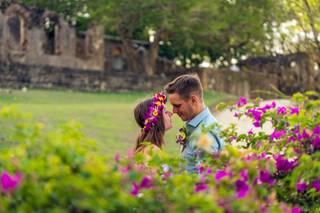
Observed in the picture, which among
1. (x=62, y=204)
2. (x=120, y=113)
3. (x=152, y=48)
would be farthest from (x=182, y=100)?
(x=152, y=48)

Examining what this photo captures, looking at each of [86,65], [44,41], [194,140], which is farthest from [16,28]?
[194,140]

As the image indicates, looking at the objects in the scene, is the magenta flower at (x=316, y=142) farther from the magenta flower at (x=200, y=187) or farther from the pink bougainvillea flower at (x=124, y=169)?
the pink bougainvillea flower at (x=124, y=169)

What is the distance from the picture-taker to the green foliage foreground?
2553mm

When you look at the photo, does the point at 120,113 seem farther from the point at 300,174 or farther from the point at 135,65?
the point at 135,65

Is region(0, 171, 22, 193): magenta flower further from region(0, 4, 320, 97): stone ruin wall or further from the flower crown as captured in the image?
region(0, 4, 320, 97): stone ruin wall

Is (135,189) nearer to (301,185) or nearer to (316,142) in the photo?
(301,185)

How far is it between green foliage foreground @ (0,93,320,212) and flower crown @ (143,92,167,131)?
4.28 ft

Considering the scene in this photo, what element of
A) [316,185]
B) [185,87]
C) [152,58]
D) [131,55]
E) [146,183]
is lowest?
[316,185]

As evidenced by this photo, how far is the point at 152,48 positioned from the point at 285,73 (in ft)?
20.2

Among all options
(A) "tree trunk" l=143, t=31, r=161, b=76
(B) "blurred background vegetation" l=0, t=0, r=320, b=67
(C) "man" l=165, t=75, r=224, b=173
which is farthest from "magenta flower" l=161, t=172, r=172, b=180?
(A) "tree trunk" l=143, t=31, r=161, b=76

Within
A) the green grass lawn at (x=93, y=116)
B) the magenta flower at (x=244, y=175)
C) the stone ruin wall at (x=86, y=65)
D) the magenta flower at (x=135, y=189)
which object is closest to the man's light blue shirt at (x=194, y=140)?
the magenta flower at (x=244, y=175)

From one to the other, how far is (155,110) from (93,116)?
34.7ft

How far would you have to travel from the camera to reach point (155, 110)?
16.4ft

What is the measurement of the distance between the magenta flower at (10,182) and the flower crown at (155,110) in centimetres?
236
